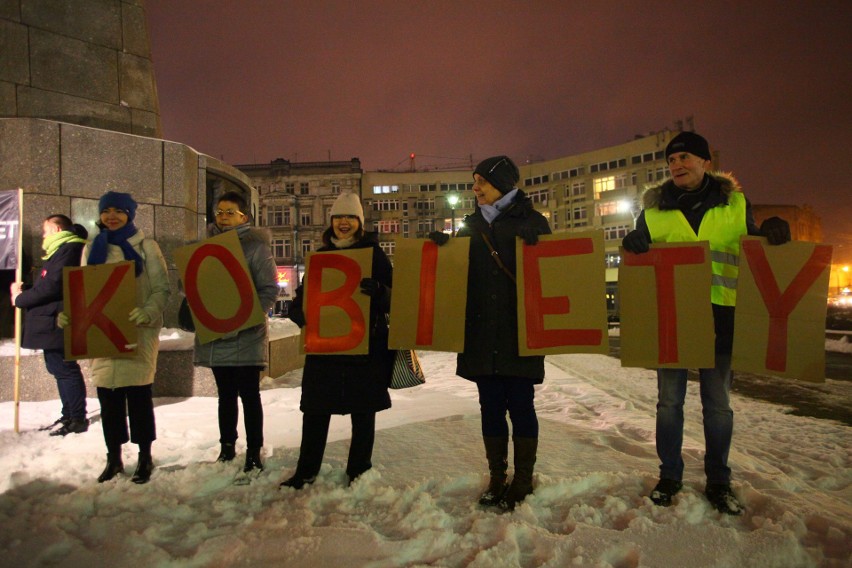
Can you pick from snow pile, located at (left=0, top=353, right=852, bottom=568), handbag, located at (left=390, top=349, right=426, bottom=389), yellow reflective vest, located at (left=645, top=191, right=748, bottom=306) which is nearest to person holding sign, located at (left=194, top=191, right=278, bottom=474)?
snow pile, located at (left=0, top=353, right=852, bottom=568)

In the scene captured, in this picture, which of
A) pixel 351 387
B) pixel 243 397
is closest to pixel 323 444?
pixel 351 387

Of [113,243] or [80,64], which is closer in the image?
[113,243]

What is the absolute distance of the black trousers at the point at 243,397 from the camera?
11.8ft

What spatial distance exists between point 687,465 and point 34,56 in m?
8.12

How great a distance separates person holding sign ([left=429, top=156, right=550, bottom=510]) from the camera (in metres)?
2.97

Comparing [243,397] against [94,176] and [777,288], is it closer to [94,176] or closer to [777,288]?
[777,288]

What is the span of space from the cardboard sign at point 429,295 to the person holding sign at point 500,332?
76mm

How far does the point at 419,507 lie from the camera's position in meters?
2.79

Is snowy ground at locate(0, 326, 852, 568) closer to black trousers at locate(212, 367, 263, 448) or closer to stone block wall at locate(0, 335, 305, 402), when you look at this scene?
black trousers at locate(212, 367, 263, 448)

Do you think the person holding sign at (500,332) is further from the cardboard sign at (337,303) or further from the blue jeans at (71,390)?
the blue jeans at (71,390)

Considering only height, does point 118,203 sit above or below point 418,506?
above

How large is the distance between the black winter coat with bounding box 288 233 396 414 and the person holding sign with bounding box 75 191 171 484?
1.03m

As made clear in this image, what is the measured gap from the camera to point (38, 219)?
5.63 metres

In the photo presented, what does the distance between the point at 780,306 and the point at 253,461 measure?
3185mm
